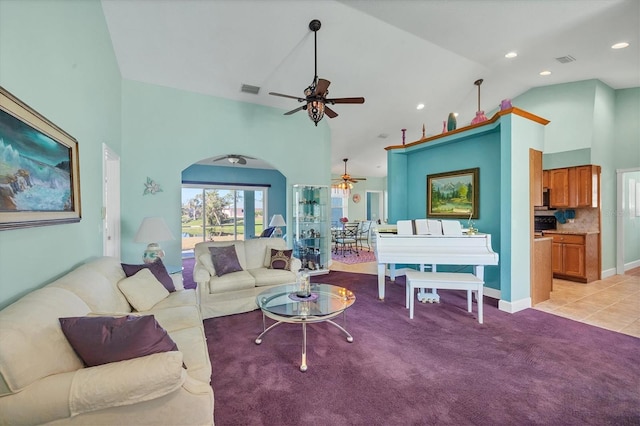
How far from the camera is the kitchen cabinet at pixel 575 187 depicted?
16.7 feet

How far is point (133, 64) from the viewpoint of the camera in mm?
4078

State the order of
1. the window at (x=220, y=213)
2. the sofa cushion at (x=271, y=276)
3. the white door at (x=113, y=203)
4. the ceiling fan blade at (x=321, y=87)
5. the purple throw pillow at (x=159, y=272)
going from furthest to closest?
1. the window at (x=220, y=213)
2. the white door at (x=113, y=203)
3. the sofa cushion at (x=271, y=276)
4. the ceiling fan blade at (x=321, y=87)
5. the purple throw pillow at (x=159, y=272)

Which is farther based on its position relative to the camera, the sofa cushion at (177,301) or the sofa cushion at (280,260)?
the sofa cushion at (280,260)

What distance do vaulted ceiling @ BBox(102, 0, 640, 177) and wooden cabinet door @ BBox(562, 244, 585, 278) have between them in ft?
9.92

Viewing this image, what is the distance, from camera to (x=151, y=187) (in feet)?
14.8

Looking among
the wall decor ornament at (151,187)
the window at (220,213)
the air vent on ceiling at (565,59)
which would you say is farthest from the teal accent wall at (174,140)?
the air vent on ceiling at (565,59)

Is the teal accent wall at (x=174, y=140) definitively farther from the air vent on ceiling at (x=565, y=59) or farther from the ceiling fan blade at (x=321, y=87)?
the air vent on ceiling at (x=565, y=59)

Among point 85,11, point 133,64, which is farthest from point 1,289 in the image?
point 133,64

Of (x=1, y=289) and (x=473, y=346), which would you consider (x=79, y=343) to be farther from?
(x=473, y=346)

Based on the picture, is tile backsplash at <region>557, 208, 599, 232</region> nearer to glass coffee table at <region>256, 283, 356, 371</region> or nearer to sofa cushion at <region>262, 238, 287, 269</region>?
glass coffee table at <region>256, 283, 356, 371</region>

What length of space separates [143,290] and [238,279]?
1221 mm

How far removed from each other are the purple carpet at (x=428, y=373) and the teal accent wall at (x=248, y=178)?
5652 mm

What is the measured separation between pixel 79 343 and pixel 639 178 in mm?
9640

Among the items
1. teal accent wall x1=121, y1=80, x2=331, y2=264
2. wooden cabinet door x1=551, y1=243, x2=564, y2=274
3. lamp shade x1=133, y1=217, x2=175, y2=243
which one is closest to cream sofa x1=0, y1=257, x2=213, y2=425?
lamp shade x1=133, y1=217, x2=175, y2=243
